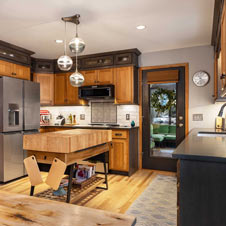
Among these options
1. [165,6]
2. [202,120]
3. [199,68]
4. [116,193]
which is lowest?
[116,193]

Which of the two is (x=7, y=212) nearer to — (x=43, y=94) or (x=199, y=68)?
(x=199, y=68)

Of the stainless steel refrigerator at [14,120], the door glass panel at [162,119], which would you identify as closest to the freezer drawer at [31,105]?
the stainless steel refrigerator at [14,120]

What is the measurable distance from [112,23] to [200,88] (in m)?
2.08

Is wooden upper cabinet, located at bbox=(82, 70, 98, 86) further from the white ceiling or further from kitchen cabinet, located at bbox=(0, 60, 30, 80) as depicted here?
kitchen cabinet, located at bbox=(0, 60, 30, 80)

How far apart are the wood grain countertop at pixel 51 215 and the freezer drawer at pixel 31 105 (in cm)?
328

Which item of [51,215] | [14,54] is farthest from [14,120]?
[51,215]

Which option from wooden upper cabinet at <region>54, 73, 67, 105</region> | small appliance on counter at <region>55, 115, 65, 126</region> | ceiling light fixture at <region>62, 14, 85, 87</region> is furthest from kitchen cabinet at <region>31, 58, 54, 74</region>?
ceiling light fixture at <region>62, 14, 85, 87</region>

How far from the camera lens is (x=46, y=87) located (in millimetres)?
5016

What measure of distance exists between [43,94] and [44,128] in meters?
0.84

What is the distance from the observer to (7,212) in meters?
0.85

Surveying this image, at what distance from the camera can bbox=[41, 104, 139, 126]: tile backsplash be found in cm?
450

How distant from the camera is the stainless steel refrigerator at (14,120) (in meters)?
3.56

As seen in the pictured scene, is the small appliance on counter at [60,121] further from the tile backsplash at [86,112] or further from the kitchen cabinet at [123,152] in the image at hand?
the kitchen cabinet at [123,152]

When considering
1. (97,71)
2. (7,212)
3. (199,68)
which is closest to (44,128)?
(97,71)
